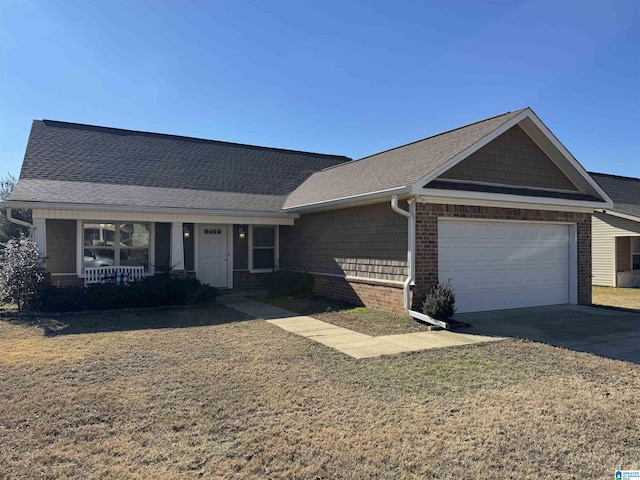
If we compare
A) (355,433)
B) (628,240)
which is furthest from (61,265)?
(628,240)

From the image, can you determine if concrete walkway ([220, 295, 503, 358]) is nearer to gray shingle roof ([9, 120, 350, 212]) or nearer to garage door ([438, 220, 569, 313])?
garage door ([438, 220, 569, 313])

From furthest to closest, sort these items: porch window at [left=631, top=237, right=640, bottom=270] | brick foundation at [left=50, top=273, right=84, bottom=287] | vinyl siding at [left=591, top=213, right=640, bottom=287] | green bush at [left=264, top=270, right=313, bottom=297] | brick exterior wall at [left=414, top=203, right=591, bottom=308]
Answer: porch window at [left=631, top=237, right=640, bottom=270], vinyl siding at [left=591, top=213, right=640, bottom=287], green bush at [left=264, top=270, right=313, bottom=297], brick foundation at [left=50, top=273, right=84, bottom=287], brick exterior wall at [left=414, top=203, right=591, bottom=308]

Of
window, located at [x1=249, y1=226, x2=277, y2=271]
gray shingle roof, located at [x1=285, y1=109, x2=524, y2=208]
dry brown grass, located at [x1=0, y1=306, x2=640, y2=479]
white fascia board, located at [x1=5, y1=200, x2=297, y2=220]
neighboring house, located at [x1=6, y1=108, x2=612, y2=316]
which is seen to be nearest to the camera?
dry brown grass, located at [x1=0, y1=306, x2=640, y2=479]

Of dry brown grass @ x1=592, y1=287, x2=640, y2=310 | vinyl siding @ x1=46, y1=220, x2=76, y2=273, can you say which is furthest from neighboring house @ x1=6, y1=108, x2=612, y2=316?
Answer: dry brown grass @ x1=592, y1=287, x2=640, y2=310

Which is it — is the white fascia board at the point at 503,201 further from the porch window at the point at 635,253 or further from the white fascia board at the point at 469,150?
the porch window at the point at 635,253

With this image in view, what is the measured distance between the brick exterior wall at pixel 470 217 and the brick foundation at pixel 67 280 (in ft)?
29.5

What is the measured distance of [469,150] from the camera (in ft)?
32.7

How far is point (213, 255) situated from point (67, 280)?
14.0ft

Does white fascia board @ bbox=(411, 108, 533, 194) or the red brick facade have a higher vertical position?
white fascia board @ bbox=(411, 108, 533, 194)

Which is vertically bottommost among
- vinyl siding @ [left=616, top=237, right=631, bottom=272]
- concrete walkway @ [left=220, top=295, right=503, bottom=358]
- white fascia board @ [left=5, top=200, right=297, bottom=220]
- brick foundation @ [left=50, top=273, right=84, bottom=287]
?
concrete walkway @ [left=220, top=295, right=503, bottom=358]

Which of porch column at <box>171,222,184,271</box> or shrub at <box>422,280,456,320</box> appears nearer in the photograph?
→ shrub at <box>422,280,456,320</box>

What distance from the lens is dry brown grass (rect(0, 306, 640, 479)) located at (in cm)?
357

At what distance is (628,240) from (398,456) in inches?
796

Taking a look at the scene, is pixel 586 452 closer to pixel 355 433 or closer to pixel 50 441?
pixel 355 433
